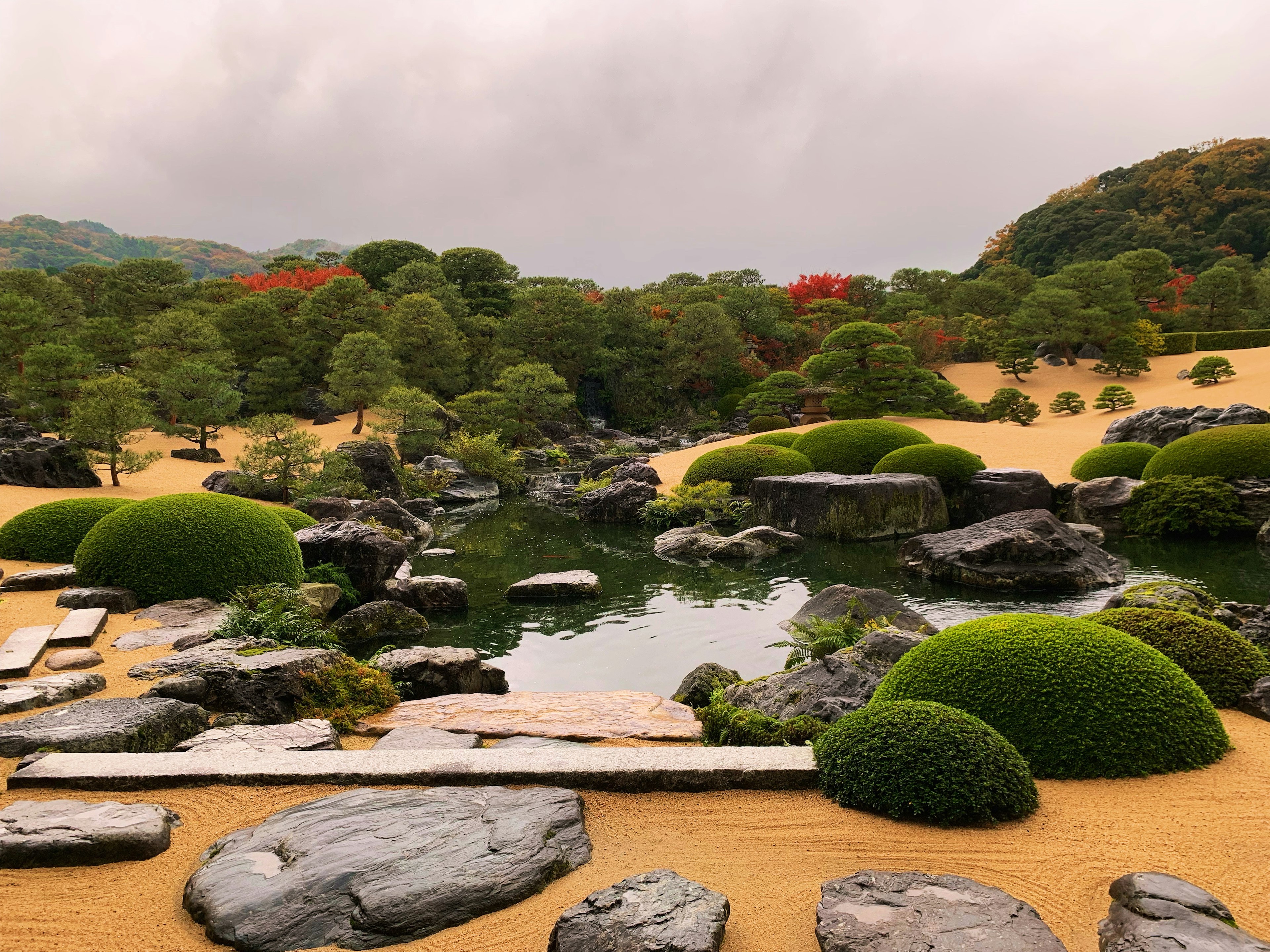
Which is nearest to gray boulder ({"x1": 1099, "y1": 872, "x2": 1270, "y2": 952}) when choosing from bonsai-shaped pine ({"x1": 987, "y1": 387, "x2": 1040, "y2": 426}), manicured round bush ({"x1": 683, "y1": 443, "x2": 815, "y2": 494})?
manicured round bush ({"x1": 683, "y1": 443, "x2": 815, "y2": 494})

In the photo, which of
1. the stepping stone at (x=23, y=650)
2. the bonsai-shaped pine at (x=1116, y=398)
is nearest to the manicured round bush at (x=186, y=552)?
the stepping stone at (x=23, y=650)

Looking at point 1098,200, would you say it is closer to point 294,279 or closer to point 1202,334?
point 1202,334

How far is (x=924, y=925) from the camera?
245cm

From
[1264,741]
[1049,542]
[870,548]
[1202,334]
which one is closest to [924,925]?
[1264,741]

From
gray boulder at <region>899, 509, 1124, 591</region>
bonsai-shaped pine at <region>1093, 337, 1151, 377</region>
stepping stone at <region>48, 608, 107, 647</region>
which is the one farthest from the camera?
bonsai-shaped pine at <region>1093, 337, 1151, 377</region>

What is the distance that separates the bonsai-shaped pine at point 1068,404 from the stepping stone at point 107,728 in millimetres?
33965

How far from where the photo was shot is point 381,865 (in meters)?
2.88

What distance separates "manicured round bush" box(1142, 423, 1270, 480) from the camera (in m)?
13.0

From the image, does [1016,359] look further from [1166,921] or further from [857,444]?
[1166,921]

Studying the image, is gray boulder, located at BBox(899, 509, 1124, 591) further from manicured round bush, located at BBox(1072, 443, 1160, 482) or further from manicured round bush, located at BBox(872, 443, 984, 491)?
manicured round bush, located at BBox(1072, 443, 1160, 482)

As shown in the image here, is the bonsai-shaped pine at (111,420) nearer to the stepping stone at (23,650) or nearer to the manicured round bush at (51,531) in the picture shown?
the manicured round bush at (51,531)

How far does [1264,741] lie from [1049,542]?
5.88 metres

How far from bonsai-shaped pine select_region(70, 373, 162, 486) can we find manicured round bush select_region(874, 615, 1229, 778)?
17694mm

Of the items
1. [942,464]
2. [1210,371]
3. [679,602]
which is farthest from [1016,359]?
[679,602]
